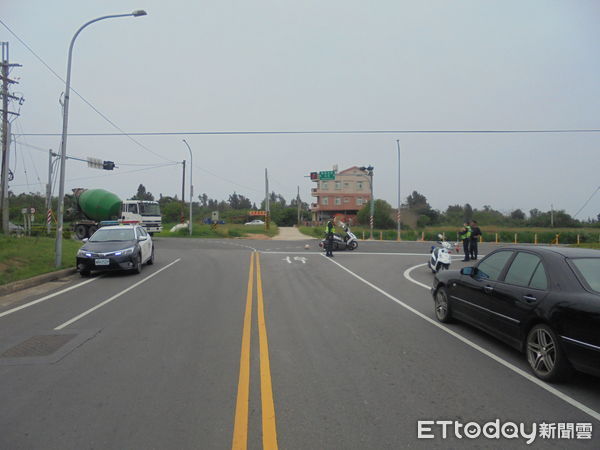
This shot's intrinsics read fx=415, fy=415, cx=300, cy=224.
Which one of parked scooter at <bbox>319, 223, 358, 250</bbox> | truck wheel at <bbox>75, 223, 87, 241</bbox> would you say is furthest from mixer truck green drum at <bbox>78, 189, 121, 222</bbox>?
parked scooter at <bbox>319, 223, 358, 250</bbox>

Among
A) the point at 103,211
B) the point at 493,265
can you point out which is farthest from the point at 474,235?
the point at 103,211

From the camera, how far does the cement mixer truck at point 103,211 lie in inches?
1259

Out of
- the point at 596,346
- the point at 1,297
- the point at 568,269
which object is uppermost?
the point at 568,269

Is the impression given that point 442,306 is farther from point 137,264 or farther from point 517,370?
point 137,264

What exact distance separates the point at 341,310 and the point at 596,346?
451 cm

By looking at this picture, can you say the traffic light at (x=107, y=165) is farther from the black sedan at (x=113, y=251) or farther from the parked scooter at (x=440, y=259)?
the parked scooter at (x=440, y=259)

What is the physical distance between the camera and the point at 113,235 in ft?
44.5

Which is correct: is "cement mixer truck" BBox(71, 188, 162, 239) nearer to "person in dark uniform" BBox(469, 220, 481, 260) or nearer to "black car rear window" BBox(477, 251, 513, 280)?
"person in dark uniform" BBox(469, 220, 481, 260)

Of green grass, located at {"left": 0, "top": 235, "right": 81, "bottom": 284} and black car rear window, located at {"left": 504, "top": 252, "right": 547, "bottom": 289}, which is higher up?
black car rear window, located at {"left": 504, "top": 252, "right": 547, "bottom": 289}

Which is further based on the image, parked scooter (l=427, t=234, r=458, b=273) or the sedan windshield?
the sedan windshield

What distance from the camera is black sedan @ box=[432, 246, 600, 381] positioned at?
3812 mm

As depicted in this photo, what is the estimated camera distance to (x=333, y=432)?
Answer: 3.24 metres

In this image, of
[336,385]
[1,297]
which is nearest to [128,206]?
[1,297]

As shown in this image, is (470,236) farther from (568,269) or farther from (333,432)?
(333,432)
